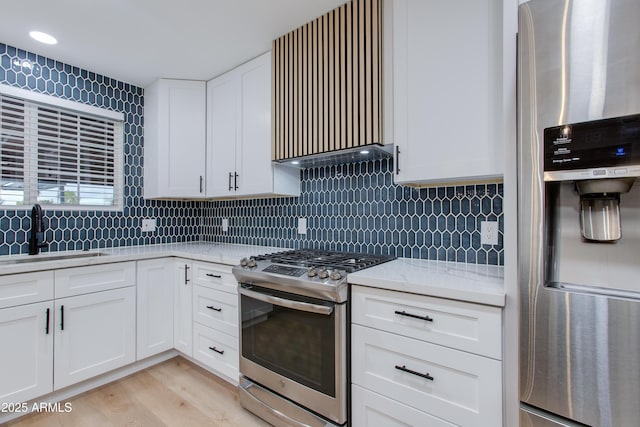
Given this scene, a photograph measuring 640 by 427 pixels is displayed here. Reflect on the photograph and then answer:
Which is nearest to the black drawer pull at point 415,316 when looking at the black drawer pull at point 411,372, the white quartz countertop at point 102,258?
the black drawer pull at point 411,372

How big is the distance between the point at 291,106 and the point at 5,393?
2459 millimetres

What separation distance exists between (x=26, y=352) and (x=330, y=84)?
8.20ft

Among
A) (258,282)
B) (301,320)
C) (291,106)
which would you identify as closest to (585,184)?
(301,320)

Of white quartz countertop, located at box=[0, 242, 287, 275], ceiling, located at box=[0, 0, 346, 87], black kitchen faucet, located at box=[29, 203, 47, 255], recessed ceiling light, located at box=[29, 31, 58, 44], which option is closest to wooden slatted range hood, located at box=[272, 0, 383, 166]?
ceiling, located at box=[0, 0, 346, 87]

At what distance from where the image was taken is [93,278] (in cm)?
215

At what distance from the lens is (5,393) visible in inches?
70.3

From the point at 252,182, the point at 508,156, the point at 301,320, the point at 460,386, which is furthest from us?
the point at 252,182

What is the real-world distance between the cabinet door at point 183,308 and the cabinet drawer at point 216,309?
0.09m

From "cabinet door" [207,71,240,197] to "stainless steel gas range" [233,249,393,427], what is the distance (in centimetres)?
100

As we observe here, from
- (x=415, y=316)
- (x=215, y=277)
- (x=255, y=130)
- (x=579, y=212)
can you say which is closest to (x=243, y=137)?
(x=255, y=130)

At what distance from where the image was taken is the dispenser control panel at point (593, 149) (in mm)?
822

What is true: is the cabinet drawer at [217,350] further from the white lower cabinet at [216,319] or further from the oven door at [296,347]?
the oven door at [296,347]

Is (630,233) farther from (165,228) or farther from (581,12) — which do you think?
(165,228)

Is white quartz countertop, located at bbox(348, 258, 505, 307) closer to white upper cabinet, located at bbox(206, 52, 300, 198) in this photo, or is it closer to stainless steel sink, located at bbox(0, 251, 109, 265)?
white upper cabinet, located at bbox(206, 52, 300, 198)
